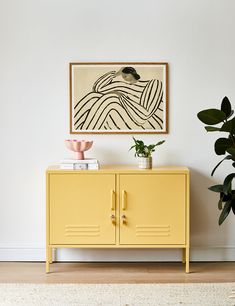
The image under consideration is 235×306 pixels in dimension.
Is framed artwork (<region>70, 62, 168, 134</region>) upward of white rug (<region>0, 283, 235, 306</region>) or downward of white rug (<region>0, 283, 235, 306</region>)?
upward

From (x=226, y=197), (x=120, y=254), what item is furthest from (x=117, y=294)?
(x=226, y=197)

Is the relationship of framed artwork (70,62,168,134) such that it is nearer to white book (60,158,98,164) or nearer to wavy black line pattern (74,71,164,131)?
wavy black line pattern (74,71,164,131)

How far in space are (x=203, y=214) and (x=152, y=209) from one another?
57 centimetres

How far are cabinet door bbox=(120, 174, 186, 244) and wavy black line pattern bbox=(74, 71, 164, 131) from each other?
54cm

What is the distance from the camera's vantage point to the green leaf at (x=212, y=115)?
365cm

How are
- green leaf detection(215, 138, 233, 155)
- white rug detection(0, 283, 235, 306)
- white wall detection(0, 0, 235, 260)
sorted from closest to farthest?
white rug detection(0, 283, 235, 306) < green leaf detection(215, 138, 233, 155) < white wall detection(0, 0, 235, 260)

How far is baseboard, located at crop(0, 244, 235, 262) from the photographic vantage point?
4590 millimetres

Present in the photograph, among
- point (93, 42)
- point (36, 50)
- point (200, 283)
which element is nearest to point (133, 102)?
point (93, 42)

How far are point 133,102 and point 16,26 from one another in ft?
3.70

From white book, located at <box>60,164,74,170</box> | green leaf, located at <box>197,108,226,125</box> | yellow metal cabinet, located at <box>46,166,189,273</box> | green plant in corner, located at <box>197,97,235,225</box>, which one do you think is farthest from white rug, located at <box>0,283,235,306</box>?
green leaf, located at <box>197,108,226,125</box>

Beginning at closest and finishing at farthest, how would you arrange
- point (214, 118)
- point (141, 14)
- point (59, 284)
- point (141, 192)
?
1. point (214, 118)
2. point (59, 284)
3. point (141, 192)
4. point (141, 14)

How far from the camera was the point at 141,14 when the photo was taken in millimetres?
4508

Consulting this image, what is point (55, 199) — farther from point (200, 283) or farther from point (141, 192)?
point (200, 283)

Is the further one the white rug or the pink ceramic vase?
the pink ceramic vase
